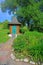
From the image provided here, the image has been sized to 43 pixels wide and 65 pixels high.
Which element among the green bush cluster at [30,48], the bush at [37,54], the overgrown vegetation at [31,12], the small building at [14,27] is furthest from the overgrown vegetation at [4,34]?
the bush at [37,54]

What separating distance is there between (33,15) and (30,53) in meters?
24.2

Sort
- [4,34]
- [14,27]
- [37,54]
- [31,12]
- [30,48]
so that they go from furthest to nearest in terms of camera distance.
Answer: [31,12] → [14,27] → [4,34] → [30,48] → [37,54]

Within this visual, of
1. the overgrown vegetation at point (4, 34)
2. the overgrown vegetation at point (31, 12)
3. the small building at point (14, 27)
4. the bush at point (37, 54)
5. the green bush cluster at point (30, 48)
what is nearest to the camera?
the bush at point (37, 54)

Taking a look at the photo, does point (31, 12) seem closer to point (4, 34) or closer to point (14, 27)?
point (14, 27)

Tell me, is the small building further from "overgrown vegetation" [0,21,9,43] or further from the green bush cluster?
the green bush cluster

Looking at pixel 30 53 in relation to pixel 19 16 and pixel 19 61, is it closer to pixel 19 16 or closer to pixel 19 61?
pixel 19 61

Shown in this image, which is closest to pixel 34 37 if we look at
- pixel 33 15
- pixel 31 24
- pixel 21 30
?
pixel 21 30

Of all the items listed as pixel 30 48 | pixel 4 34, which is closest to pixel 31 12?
pixel 4 34

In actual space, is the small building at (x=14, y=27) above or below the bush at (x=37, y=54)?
below

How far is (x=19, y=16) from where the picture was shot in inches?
1484

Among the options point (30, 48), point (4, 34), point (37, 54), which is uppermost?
point (30, 48)

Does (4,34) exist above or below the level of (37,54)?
below

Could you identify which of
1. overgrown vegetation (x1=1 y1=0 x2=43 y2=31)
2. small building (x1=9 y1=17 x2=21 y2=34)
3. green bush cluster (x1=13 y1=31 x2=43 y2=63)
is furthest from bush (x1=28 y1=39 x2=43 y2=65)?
small building (x1=9 y1=17 x2=21 y2=34)

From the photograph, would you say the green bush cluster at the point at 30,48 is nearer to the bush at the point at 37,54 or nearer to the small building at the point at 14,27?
the bush at the point at 37,54
